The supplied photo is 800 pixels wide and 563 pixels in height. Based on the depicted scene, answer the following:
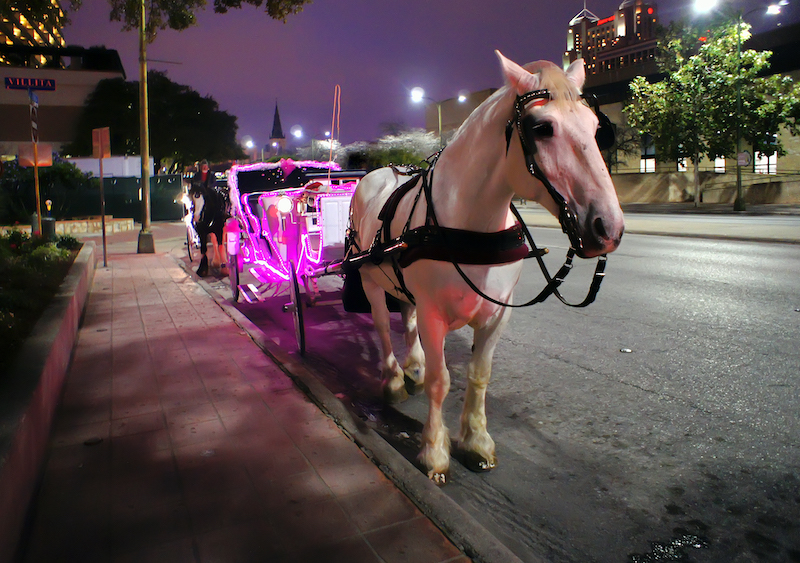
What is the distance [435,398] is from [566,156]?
1723 millimetres

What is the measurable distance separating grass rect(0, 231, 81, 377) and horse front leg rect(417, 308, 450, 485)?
2573mm

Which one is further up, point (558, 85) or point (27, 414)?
point (558, 85)

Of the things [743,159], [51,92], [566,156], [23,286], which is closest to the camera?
[566,156]

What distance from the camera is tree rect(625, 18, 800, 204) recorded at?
28.2 m

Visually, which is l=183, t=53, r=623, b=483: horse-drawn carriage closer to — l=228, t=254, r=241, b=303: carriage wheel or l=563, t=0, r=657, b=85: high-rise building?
l=228, t=254, r=241, b=303: carriage wheel

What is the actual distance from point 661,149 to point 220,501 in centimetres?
3325

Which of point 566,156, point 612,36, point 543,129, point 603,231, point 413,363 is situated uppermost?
point 612,36

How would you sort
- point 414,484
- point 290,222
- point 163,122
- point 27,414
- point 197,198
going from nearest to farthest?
point 27,414, point 414,484, point 290,222, point 197,198, point 163,122

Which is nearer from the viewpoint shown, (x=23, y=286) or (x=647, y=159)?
(x=23, y=286)

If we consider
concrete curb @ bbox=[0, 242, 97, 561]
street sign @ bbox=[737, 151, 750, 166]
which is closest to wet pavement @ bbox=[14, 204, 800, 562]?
concrete curb @ bbox=[0, 242, 97, 561]

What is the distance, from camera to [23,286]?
6.39 meters

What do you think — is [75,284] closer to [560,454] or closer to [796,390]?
[560,454]

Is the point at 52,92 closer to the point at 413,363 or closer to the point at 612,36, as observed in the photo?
the point at 413,363

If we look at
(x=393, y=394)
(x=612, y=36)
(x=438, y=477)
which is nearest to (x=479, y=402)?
(x=438, y=477)
